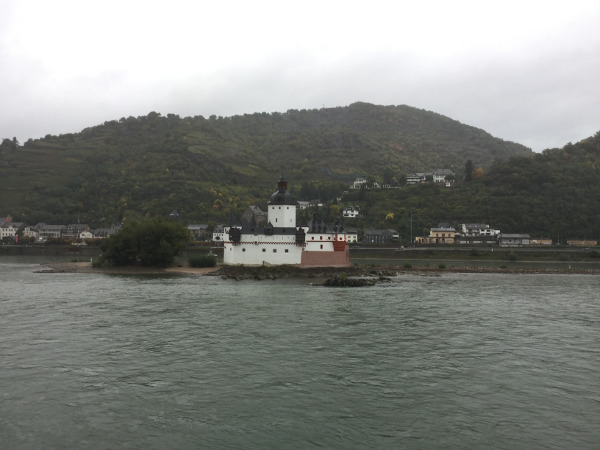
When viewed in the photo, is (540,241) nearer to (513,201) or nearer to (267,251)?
(513,201)

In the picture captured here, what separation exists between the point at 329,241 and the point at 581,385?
41863 millimetres

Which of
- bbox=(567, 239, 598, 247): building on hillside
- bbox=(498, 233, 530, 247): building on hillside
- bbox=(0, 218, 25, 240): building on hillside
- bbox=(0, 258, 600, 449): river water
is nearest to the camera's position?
bbox=(0, 258, 600, 449): river water

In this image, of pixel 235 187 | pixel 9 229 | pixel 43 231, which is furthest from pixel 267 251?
pixel 235 187

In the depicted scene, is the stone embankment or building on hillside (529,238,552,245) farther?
building on hillside (529,238,552,245)

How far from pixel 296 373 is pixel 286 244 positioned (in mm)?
39376

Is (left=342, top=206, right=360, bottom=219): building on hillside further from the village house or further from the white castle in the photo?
the white castle

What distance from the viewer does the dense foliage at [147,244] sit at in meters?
60.1

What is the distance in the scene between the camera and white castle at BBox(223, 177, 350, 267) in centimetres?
5775

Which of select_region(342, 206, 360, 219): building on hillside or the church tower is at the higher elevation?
select_region(342, 206, 360, 219): building on hillside

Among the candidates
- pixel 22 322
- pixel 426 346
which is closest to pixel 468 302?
pixel 426 346

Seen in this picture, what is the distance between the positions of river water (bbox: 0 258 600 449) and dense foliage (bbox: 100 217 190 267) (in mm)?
23794

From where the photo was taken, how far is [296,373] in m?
18.5

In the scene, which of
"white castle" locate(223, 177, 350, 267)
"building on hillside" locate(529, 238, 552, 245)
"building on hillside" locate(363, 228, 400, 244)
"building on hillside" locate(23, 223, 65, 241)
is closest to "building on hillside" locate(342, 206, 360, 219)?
"building on hillside" locate(363, 228, 400, 244)

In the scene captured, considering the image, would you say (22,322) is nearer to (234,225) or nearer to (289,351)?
(289,351)
